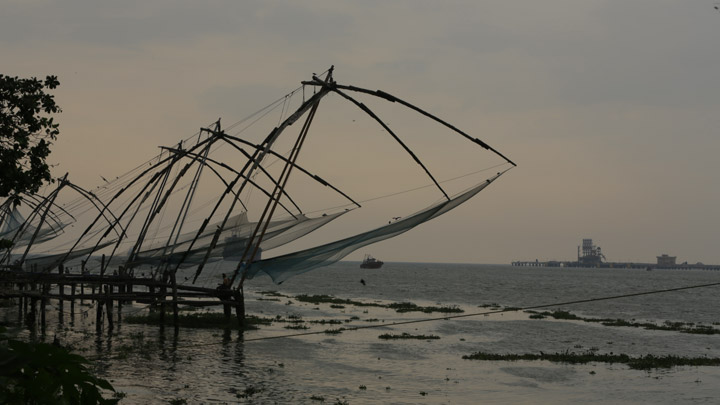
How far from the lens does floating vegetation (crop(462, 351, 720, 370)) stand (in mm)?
19594


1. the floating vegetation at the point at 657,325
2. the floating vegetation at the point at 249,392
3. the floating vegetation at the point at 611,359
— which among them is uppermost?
the floating vegetation at the point at 249,392

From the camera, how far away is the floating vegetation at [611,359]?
19.6 meters

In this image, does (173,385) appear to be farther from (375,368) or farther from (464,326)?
(464,326)

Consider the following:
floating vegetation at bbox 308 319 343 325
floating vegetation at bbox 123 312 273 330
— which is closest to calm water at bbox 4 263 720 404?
floating vegetation at bbox 123 312 273 330

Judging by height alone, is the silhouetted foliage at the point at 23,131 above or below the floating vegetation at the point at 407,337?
above

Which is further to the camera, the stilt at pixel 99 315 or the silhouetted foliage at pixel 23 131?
the stilt at pixel 99 315

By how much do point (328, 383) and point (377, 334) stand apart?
35.6 ft

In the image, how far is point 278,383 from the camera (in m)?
14.5

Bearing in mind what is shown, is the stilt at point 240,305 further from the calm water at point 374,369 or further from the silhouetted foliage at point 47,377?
the silhouetted foliage at point 47,377

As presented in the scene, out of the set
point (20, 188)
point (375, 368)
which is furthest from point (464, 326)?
point (20, 188)

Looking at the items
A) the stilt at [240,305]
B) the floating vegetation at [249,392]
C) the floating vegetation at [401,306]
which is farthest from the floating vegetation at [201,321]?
the floating vegetation at [401,306]

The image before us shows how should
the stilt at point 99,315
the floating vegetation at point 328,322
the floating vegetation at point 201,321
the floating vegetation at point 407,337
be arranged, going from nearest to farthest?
the stilt at point 99,315 < the floating vegetation at point 407,337 < the floating vegetation at point 201,321 < the floating vegetation at point 328,322

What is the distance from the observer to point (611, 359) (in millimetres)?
20141

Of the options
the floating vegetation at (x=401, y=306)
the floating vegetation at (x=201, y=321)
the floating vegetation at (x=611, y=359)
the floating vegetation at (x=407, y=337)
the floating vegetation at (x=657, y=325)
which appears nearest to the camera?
the floating vegetation at (x=611, y=359)
